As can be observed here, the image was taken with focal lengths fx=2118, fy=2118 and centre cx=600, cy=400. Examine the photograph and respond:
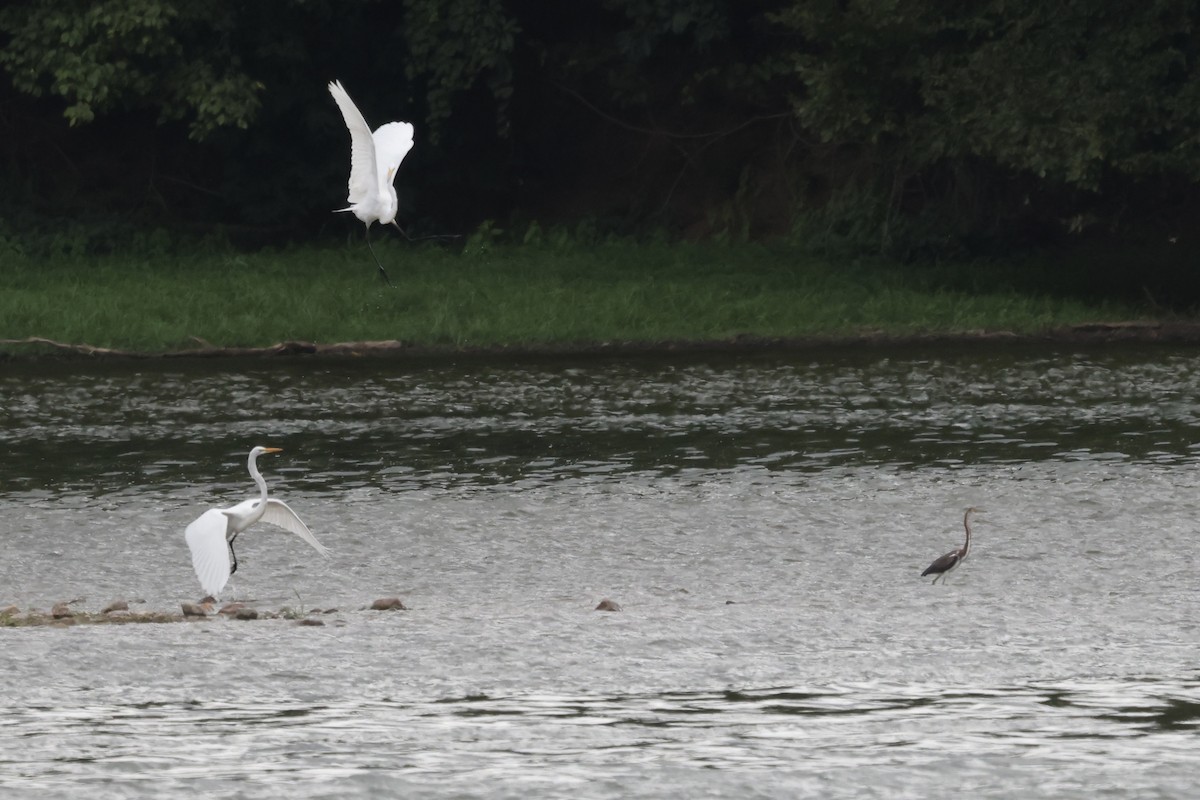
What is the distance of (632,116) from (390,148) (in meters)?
16.8

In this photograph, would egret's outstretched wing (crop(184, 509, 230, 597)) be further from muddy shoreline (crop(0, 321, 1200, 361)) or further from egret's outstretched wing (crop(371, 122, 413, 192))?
muddy shoreline (crop(0, 321, 1200, 361))

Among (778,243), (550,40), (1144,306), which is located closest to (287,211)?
(550,40)

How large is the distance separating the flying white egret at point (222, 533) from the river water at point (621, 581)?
34 centimetres

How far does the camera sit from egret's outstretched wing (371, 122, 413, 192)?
51.0ft

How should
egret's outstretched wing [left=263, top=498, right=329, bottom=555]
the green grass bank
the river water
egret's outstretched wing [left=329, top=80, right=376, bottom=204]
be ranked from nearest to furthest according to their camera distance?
1. the river water
2. egret's outstretched wing [left=263, top=498, right=329, bottom=555]
3. egret's outstretched wing [left=329, top=80, right=376, bottom=204]
4. the green grass bank

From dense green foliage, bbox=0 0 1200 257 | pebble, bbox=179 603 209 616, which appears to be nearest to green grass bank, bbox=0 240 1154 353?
dense green foliage, bbox=0 0 1200 257

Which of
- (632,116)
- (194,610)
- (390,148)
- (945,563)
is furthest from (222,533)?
(632,116)

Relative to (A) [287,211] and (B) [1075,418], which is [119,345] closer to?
(A) [287,211]

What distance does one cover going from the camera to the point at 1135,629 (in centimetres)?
954

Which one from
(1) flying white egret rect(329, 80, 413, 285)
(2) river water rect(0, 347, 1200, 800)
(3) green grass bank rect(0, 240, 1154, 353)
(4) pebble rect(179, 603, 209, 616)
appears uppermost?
(1) flying white egret rect(329, 80, 413, 285)

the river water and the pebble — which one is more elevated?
the river water

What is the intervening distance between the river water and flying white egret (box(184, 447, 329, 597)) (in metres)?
0.34

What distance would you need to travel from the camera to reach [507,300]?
2453cm

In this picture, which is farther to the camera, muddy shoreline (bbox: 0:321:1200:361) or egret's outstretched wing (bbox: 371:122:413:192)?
muddy shoreline (bbox: 0:321:1200:361)
